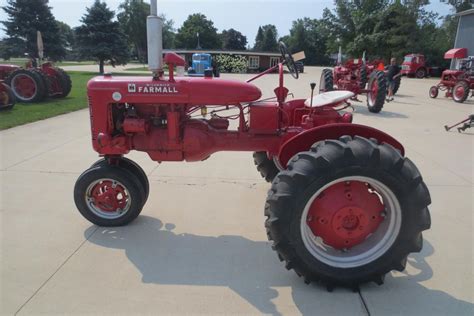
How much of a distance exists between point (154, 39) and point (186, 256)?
1.79m

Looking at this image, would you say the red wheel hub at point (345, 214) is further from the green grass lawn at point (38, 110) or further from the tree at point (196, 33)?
the tree at point (196, 33)

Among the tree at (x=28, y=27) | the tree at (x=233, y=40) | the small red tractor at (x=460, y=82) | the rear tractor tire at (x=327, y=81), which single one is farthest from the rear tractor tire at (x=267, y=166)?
the tree at (x=233, y=40)

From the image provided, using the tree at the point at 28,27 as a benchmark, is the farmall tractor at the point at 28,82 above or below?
below

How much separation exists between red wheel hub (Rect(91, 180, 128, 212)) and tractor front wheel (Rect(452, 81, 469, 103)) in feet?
46.3

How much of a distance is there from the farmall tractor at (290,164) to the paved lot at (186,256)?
0.22m

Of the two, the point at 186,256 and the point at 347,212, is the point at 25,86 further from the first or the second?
the point at 347,212

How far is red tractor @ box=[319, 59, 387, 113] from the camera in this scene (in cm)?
1039

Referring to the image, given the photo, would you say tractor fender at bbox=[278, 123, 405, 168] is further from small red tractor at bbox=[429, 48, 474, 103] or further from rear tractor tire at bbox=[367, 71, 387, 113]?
small red tractor at bbox=[429, 48, 474, 103]

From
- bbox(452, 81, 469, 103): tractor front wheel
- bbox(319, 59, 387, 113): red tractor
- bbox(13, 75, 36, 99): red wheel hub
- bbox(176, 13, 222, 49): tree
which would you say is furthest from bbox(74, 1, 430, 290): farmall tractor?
bbox(176, 13, 222, 49): tree

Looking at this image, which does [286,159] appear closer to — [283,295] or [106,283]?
[283,295]

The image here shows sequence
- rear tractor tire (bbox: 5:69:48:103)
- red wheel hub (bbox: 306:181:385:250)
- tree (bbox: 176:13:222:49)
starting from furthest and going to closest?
tree (bbox: 176:13:222:49) < rear tractor tire (bbox: 5:69:48:103) < red wheel hub (bbox: 306:181:385:250)

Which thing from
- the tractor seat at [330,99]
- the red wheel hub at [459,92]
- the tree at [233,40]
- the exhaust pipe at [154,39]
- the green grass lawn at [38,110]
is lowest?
the green grass lawn at [38,110]

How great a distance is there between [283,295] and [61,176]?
3.53 meters

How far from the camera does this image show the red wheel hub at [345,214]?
2.64 meters
